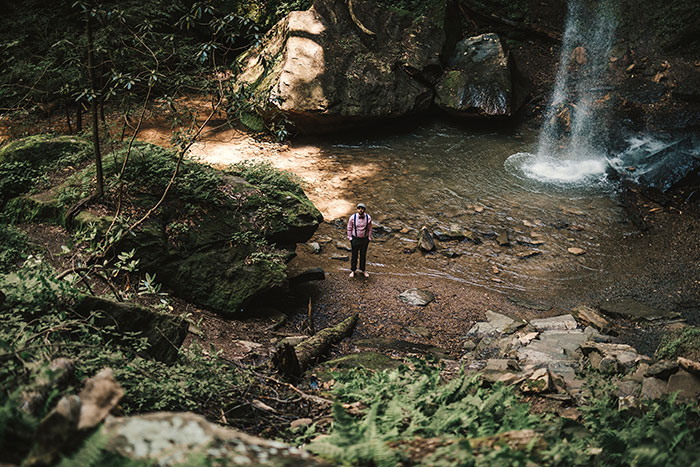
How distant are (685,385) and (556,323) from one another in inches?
110

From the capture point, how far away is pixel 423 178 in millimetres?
12359

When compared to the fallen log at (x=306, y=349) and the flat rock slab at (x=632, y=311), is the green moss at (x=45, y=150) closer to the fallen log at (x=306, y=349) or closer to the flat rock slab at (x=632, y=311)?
the fallen log at (x=306, y=349)

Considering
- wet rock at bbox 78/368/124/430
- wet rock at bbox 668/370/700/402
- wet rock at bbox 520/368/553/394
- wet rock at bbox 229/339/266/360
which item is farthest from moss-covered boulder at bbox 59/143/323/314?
wet rock at bbox 668/370/700/402

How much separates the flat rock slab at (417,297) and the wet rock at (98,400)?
20.2 feet

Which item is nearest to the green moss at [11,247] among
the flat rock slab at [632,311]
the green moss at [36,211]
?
the green moss at [36,211]

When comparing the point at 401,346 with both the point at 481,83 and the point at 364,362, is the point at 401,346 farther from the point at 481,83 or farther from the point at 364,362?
the point at 481,83

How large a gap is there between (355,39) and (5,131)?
10.6m

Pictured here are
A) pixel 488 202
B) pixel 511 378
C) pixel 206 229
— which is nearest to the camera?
pixel 511 378

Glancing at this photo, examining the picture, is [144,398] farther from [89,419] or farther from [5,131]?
[5,131]

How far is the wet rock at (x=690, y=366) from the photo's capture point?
4.34 m

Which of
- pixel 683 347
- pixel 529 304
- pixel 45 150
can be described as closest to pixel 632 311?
pixel 529 304

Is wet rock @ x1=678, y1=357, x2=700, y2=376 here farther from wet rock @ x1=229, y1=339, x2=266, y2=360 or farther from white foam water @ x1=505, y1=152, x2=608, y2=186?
white foam water @ x1=505, y1=152, x2=608, y2=186

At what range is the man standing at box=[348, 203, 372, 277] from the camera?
8.41 metres

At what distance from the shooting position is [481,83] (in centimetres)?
1459
